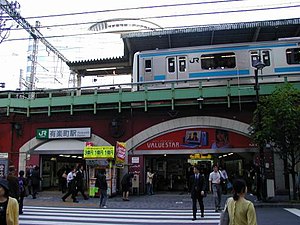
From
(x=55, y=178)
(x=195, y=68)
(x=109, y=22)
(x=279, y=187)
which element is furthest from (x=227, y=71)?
(x=109, y=22)

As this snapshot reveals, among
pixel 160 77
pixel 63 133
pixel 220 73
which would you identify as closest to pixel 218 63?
pixel 220 73

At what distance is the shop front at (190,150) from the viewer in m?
21.7

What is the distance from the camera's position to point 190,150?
868 inches

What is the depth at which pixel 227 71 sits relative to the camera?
21.6 meters

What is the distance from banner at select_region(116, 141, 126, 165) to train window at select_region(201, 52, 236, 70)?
6764 millimetres

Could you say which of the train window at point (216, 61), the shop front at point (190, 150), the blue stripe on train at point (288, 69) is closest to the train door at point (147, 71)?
the train window at point (216, 61)

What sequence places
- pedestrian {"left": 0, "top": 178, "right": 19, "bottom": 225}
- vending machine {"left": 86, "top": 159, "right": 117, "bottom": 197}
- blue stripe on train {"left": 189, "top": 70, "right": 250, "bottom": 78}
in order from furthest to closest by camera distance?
blue stripe on train {"left": 189, "top": 70, "right": 250, "bottom": 78}
vending machine {"left": 86, "top": 159, "right": 117, "bottom": 197}
pedestrian {"left": 0, "top": 178, "right": 19, "bottom": 225}

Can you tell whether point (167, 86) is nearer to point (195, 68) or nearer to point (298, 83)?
point (195, 68)

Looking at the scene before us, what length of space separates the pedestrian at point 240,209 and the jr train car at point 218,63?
16612mm

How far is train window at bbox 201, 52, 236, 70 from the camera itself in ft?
70.8

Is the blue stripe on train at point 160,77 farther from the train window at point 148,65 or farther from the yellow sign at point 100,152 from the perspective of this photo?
the yellow sign at point 100,152

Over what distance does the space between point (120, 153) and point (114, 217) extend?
8.27 meters

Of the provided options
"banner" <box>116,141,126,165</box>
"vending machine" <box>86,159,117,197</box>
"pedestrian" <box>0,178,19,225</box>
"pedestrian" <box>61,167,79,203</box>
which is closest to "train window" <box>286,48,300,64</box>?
"banner" <box>116,141,126,165</box>

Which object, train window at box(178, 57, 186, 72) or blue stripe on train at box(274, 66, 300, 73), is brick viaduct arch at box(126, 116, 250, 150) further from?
blue stripe on train at box(274, 66, 300, 73)
